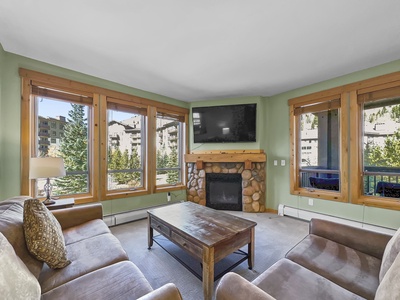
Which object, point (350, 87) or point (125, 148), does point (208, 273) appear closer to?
point (125, 148)

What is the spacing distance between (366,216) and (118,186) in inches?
166

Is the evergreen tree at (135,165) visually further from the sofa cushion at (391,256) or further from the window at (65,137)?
the sofa cushion at (391,256)

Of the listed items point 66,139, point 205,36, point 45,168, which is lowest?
point 45,168

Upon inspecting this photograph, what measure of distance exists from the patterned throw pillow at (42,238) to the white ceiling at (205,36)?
177 cm

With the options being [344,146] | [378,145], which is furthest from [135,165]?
[378,145]

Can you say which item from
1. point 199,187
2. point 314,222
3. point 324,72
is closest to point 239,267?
point 314,222

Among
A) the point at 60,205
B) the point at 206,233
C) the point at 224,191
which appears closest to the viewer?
the point at 206,233

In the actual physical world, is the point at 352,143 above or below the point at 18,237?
above

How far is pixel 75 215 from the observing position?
2.08 metres

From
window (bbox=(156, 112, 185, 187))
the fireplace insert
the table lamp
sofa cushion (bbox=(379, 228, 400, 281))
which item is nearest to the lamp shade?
the table lamp

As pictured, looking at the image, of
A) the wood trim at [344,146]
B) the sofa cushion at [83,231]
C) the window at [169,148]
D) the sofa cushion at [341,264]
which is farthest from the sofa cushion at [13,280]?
the wood trim at [344,146]

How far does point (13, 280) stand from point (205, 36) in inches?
94.4

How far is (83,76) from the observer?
298 cm

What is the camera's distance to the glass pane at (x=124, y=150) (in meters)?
3.39
